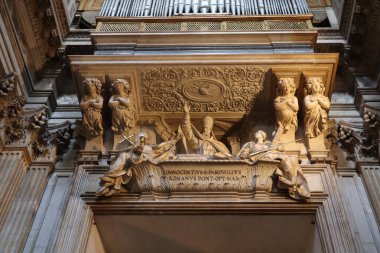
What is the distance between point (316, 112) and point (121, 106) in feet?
10.3

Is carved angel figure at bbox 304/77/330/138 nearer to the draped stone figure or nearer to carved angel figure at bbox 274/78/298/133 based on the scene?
carved angel figure at bbox 274/78/298/133

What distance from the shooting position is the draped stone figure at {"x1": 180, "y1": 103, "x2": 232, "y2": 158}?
793cm

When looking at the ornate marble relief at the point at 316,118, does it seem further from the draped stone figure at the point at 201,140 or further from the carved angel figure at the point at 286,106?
the draped stone figure at the point at 201,140

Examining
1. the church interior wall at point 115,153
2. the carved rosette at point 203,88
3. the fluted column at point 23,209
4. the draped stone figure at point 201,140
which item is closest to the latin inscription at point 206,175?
the church interior wall at point 115,153

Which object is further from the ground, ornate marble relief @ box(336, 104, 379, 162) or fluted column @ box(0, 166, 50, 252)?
ornate marble relief @ box(336, 104, 379, 162)

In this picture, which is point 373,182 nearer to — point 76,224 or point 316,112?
point 316,112

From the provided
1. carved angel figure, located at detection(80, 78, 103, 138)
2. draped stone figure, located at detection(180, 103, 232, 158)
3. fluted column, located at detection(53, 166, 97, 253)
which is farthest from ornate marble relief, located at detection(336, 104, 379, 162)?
fluted column, located at detection(53, 166, 97, 253)

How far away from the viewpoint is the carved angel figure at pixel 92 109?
8.12 m

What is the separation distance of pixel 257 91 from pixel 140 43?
2272mm

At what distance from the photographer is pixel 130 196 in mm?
7121

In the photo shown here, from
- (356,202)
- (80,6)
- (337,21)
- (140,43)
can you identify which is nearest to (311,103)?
(356,202)

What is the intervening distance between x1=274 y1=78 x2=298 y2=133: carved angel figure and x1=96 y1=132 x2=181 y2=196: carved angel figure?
6.00 ft

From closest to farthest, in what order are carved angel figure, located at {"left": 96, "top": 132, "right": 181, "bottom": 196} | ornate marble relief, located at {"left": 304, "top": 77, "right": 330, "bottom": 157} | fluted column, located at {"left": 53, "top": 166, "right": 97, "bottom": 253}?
fluted column, located at {"left": 53, "top": 166, "right": 97, "bottom": 253}
carved angel figure, located at {"left": 96, "top": 132, "right": 181, "bottom": 196}
ornate marble relief, located at {"left": 304, "top": 77, "right": 330, "bottom": 157}

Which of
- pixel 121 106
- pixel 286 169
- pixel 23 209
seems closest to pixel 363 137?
pixel 286 169
